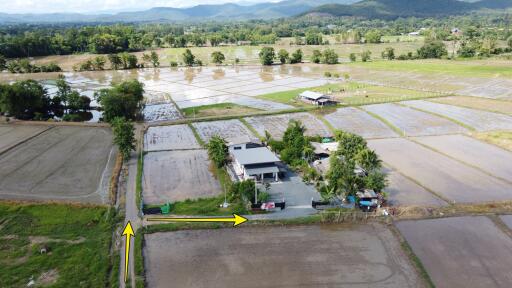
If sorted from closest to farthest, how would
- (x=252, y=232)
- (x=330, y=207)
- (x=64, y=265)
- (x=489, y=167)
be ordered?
(x=64, y=265) < (x=252, y=232) < (x=330, y=207) < (x=489, y=167)

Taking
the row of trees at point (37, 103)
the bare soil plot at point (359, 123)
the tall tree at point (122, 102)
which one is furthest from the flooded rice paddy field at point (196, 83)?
the bare soil plot at point (359, 123)

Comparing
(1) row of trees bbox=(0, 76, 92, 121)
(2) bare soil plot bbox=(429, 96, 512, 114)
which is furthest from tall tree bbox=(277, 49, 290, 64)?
(1) row of trees bbox=(0, 76, 92, 121)

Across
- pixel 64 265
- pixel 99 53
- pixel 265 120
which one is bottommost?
pixel 64 265

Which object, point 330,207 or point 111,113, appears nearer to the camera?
point 330,207

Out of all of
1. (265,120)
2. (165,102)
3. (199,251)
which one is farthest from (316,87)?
(199,251)

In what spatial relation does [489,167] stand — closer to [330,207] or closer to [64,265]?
[330,207]
